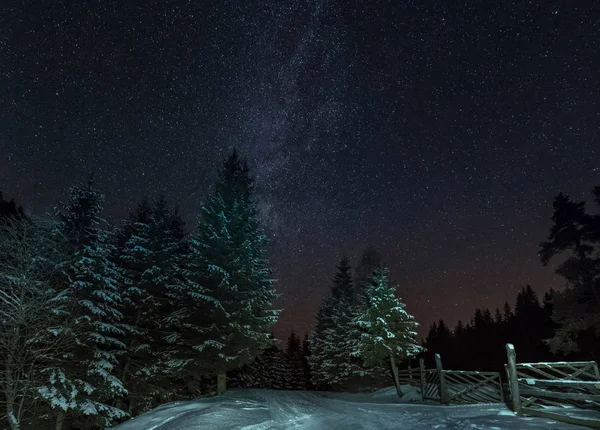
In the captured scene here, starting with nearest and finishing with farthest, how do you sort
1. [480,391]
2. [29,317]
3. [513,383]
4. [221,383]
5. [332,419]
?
[513,383], [332,419], [29,317], [480,391], [221,383]

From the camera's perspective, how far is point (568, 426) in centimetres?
751

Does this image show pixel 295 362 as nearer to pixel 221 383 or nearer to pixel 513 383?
pixel 221 383

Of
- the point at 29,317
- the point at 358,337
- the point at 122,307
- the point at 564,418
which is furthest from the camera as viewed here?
the point at 358,337

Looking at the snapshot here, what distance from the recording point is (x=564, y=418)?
26.3 ft

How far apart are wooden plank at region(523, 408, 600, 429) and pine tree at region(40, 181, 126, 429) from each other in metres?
15.3

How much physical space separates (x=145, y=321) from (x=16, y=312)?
304 inches

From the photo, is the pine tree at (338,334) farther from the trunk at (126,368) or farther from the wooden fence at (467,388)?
the trunk at (126,368)

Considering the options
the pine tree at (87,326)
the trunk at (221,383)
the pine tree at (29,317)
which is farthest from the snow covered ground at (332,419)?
the trunk at (221,383)

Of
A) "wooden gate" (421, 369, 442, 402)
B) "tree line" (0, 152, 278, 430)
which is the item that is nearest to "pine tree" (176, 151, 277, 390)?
"tree line" (0, 152, 278, 430)

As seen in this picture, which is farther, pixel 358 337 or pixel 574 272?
pixel 358 337

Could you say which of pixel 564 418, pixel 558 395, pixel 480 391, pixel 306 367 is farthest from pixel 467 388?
pixel 306 367

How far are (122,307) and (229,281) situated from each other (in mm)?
6212

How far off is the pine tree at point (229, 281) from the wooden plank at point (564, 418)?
1239cm

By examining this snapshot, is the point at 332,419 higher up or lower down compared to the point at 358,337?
lower down
